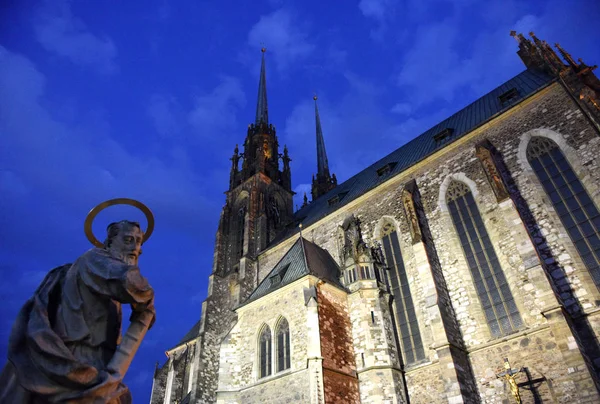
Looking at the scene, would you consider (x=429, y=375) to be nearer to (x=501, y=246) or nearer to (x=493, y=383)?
(x=493, y=383)

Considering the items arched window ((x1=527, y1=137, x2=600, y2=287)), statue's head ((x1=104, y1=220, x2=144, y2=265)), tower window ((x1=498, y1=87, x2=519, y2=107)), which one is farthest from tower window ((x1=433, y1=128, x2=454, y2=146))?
statue's head ((x1=104, y1=220, x2=144, y2=265))

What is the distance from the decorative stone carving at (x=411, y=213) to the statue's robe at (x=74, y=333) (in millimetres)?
12454

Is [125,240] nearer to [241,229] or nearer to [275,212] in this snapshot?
[241,229]

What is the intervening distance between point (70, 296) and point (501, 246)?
13291 mm

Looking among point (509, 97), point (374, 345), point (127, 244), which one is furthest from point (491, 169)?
point (127, 244)

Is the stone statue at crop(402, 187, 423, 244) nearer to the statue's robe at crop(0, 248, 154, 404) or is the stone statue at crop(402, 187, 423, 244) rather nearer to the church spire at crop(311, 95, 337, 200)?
the statue's robe at crop(0, 248, 154, 404)

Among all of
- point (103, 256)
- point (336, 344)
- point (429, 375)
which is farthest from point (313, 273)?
point (103, 256)

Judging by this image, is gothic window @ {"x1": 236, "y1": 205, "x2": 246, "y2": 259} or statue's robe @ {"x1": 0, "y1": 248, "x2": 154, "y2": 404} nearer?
statue's robe @ {"x1": 0, "y1": 248, "x2": 154, "y2": 404}

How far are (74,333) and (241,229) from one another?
2372 centimetres

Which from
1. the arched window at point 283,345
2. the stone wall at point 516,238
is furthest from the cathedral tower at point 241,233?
the stone wall at point 516,238

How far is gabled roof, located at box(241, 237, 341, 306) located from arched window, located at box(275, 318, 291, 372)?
145cm

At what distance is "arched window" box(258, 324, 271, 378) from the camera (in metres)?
14.0

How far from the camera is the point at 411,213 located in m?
15.1

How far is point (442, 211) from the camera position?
1537 cm
